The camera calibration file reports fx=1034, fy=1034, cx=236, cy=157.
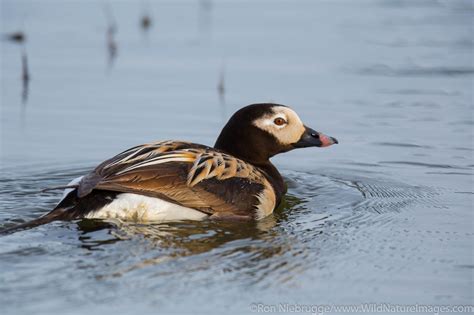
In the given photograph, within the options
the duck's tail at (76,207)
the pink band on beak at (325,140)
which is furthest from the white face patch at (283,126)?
the duck's tail at (76,207)

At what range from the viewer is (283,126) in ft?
28.9

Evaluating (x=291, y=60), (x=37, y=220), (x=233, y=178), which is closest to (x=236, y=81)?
(x=291, y=60)

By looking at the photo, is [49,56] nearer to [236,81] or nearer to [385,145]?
[236,81]

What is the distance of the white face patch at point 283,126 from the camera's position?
8.73 meters

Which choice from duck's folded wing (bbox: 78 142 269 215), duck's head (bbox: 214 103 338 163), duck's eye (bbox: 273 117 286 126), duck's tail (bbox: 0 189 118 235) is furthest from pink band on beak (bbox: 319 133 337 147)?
duck's tail (bbox: 0 189 118 235)

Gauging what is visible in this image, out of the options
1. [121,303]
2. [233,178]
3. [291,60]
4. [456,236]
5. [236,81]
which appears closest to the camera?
[121,303]

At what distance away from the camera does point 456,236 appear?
7.45 metres

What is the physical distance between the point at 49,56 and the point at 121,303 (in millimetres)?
8530

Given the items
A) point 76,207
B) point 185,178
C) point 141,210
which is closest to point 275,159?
point 185,178

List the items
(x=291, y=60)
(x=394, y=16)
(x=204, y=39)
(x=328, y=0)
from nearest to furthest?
(x=291, y=60)
(x=204, y=39)
(x=394, y=16)
(x=328, y=0)

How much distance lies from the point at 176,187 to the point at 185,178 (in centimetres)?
13

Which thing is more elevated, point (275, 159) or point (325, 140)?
point (325, 140)

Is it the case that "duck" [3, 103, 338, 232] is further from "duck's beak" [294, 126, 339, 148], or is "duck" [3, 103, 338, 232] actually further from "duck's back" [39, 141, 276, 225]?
"duck's beak" [294, 126, 339, 148]

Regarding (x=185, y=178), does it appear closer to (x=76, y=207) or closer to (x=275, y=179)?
(x=76, y=207)
